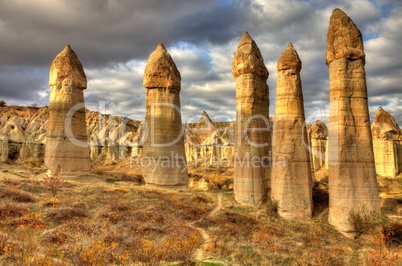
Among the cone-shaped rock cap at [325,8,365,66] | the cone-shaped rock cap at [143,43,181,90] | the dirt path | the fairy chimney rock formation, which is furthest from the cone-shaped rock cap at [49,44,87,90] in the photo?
the fairy chimney rock formation

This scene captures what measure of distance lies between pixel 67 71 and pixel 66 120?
3.49m

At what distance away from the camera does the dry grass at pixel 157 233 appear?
7.75 meters

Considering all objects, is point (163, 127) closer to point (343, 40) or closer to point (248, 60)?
point (248, 60)

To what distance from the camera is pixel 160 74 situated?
19750 mm

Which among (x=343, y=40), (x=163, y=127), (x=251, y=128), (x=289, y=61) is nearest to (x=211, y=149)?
(x=163, y=127)

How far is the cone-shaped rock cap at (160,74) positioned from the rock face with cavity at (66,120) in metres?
5.17

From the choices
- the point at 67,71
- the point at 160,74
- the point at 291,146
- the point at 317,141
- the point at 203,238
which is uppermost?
the point at 67,71

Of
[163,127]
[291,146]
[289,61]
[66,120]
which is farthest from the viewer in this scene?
[66,120]

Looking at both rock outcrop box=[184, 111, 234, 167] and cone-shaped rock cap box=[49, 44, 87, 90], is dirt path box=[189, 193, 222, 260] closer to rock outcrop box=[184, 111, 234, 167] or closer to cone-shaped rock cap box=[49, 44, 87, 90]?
cone-shaped rock cap box=[49, 44, 87, 90]

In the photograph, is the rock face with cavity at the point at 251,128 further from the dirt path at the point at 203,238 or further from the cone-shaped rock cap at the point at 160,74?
the cone-shaped rock cap at the point at 160,74

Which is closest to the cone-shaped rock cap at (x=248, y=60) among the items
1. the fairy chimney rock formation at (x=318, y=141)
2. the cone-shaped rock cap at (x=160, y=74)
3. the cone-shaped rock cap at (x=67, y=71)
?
the cone-shaped rock cap at (x=160, y=74)

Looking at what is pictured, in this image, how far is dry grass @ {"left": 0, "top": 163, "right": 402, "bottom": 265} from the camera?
25.4 ft

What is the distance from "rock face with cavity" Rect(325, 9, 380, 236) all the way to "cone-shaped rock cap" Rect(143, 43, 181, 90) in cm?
1015

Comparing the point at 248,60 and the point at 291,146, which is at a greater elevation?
the point at 248,60
